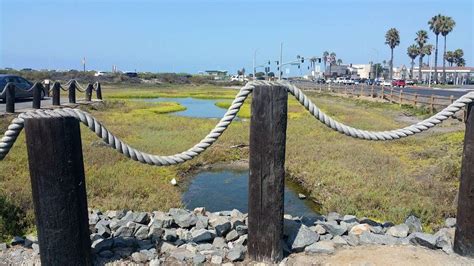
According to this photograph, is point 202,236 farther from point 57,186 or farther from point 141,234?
point 57,186

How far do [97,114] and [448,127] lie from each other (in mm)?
15746

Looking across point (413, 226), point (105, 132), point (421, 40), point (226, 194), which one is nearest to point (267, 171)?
point (105, 132)

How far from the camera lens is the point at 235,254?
388 centimetres

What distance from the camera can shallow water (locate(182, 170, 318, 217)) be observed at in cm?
839

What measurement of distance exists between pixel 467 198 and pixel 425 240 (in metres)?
0.61

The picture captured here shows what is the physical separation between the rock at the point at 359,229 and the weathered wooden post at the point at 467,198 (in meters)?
0.92

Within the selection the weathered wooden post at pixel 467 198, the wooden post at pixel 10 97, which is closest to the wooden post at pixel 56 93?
the wooden post at pixel 10 97

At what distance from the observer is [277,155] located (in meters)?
3.74

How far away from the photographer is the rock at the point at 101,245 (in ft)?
13.2

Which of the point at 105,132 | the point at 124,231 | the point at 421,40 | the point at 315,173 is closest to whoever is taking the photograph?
the point at 105,132

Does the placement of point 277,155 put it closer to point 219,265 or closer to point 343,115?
point 219,265

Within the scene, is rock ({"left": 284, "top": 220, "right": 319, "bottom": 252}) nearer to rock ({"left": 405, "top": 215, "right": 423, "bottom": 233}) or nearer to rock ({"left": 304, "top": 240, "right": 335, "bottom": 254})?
rock ({"left": 304, "top": 240, "right": 335, "bottom": 254})

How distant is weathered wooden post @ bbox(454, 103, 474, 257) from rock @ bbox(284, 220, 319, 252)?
1.31 metres

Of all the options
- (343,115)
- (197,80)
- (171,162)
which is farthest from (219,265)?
(197,80)
